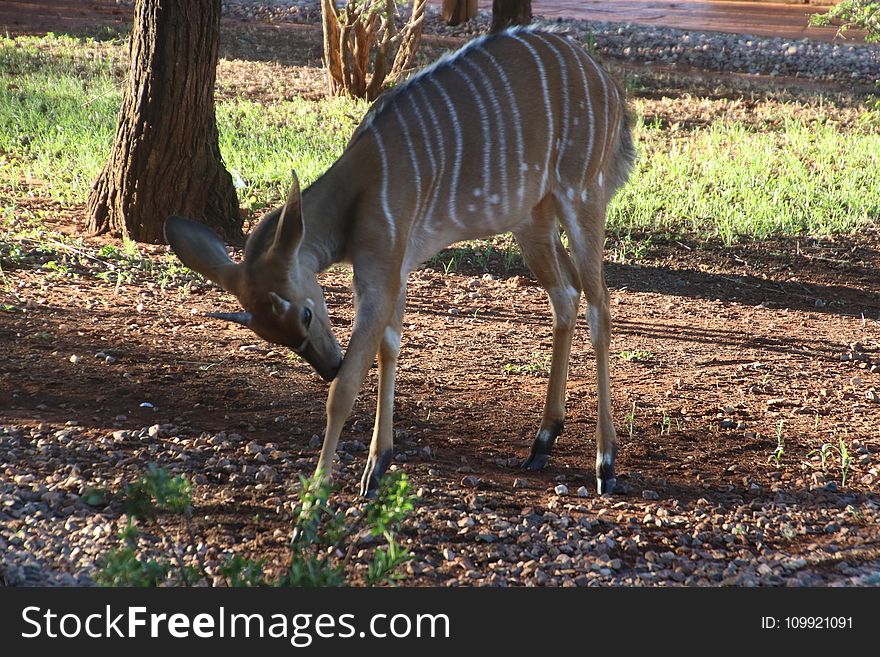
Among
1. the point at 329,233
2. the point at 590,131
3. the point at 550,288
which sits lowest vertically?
the point at 550,288

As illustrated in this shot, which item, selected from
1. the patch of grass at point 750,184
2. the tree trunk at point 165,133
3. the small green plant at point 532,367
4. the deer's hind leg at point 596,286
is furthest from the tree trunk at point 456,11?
the deer's hind leg at point 596,286

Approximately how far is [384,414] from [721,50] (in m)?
14.6

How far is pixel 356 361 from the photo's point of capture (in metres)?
4.02

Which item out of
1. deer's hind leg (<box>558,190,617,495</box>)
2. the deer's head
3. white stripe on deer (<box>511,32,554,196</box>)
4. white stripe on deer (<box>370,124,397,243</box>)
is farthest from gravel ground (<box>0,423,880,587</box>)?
white stripe on deer (<box>511,32,554,196</box>)

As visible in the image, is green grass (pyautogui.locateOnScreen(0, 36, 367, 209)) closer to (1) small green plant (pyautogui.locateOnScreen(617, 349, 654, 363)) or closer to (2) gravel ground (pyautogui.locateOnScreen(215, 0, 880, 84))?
(1) small green plant (pyautogui.locateOnScreen(617, 349, 654, 363))

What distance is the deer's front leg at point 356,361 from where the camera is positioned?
3.97 meters

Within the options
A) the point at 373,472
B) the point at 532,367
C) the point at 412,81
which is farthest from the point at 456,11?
the point at 373,472

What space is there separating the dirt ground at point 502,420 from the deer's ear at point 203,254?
2.80 feet

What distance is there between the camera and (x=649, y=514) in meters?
4.19

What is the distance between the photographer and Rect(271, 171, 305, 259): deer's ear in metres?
3.62

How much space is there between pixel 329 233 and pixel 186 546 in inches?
48.4

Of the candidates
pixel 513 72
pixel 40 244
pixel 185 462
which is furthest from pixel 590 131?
pixel 40 244

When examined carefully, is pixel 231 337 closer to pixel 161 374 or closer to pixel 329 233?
pixel 161 374

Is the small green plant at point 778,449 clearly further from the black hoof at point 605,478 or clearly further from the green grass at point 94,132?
the green grass at point 94,132
